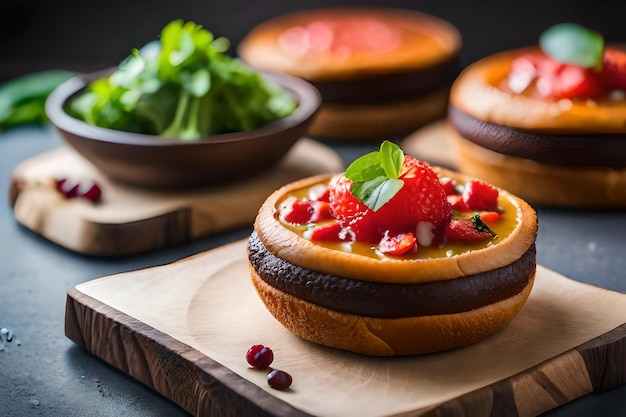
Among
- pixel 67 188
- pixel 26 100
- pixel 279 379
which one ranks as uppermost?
pixel 279 379

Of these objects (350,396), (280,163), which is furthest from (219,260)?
(280,163)

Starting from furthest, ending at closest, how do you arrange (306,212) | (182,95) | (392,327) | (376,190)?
(182,95) → (306,212) → (376,190) → (392,327)

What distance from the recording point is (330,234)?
271 cm

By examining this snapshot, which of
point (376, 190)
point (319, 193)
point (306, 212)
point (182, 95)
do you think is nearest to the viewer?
point (376, 190)

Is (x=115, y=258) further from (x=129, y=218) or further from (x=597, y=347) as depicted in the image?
(x=597, y=347)

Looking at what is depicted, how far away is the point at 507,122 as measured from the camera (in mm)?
3967

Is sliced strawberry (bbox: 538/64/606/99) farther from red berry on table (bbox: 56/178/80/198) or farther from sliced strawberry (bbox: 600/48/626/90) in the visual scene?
red berry on table (bbox: 56/178/80/198)

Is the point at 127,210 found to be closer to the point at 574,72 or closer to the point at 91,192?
the point at 91,192

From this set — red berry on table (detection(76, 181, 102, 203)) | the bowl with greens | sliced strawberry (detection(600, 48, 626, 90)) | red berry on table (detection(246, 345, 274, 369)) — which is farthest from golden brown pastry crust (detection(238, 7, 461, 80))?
red berry on table (detection(246, 345, 274, 369))

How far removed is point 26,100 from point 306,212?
9.23 ft

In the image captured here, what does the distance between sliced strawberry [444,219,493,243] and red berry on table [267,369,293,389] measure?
618mm

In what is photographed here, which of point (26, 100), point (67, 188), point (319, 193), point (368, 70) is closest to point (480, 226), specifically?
point (319, 193)

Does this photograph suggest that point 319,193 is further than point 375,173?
Yes

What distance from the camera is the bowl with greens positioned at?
3836mm
